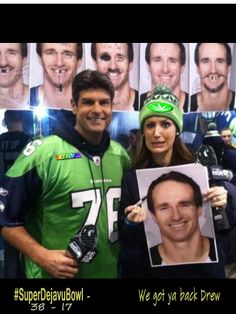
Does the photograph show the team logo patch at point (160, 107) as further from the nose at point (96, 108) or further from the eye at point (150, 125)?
the nose at point (96, 108)

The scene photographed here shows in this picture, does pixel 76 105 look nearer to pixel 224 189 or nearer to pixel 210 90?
pixel 210 90

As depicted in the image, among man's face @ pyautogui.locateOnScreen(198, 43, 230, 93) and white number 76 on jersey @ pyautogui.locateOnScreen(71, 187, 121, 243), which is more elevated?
man's face @ pyautogui.locateOnScreen(198, 43, 230, 93)

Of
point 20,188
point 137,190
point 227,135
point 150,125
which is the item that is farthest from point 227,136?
point 20,188

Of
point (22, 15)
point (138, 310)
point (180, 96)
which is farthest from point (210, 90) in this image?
point (138, 310)

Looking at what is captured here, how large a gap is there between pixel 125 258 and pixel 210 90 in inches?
33.9

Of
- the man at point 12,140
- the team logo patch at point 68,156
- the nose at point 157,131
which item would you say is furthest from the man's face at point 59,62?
the nose at point 157,131

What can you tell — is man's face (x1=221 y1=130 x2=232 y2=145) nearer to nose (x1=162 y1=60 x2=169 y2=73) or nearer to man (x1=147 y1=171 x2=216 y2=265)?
man (x1=147 y1=171 x2=216 y2=265)

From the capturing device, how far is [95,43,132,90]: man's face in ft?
7.47

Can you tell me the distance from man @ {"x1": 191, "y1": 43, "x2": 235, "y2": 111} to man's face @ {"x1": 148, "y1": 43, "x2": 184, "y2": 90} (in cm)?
9

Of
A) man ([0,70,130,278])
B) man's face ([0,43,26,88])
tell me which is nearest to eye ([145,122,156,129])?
man ([0,70,130,278])

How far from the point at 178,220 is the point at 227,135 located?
0.45 m

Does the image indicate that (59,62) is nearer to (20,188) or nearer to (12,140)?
(12,140)

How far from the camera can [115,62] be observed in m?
2.28

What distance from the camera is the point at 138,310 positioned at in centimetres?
227
